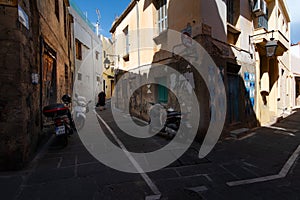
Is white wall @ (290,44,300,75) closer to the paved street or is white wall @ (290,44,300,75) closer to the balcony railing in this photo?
the balcony railing

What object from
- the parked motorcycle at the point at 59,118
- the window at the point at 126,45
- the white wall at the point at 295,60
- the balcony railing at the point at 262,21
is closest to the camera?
the parked motorcycle at the point at 59,118

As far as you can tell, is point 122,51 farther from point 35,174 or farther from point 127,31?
point 35,174

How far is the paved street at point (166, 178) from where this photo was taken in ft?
8.78

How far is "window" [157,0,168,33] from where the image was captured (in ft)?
24.9

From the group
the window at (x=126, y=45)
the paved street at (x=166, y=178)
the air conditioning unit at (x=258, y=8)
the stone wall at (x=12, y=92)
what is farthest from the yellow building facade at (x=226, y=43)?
the stone wall at (x=12, y=92)

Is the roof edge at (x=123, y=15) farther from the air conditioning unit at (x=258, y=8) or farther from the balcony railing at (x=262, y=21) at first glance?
the balcony railing at (x=262, y=21)

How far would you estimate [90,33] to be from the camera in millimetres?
18453

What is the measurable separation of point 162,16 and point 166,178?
22.3 feet

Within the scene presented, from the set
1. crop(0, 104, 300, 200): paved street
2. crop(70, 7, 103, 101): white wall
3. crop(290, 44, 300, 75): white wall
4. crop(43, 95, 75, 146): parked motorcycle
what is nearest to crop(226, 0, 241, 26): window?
crop(0, 104, 300, 200): paved street

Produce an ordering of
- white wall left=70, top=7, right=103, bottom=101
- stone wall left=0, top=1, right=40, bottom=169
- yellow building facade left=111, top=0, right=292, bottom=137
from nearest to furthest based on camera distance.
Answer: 1. stone wall left=0, top=1, right=40, bottom=169
2. yellow building facade left=111, top=0, right=292, bottom=137
3. white wall left=70, top=7, right=103, bottom=101

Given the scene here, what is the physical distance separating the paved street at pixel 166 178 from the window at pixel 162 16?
534 cm

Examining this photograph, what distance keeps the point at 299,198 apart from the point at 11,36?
17.5ft

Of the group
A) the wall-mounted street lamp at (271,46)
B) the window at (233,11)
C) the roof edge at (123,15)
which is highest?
the roof edge at (123,15)

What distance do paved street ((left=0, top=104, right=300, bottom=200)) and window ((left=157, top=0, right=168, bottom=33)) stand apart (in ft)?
17.5
